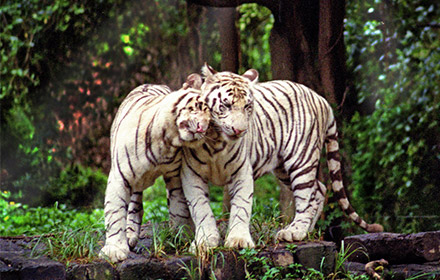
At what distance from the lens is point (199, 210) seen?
156 inches

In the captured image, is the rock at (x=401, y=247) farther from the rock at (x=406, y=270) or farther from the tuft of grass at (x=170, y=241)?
the tuft of grass at (x=170, y=241)

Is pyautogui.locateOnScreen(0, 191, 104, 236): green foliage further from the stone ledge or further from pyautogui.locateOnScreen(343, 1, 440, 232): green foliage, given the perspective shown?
pyautogui.locateOnScreen(343, 1, 440, 232): green foliage

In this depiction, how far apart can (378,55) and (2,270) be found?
544cm

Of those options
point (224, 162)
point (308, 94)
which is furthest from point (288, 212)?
point (224, 162)

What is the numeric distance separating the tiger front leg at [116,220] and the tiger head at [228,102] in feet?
2.45

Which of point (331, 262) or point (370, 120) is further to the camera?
point (370, 120)

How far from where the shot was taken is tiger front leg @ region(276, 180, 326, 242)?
4.28m

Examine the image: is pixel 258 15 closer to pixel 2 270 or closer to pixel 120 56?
pixel 120 56

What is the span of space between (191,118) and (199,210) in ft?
2.15

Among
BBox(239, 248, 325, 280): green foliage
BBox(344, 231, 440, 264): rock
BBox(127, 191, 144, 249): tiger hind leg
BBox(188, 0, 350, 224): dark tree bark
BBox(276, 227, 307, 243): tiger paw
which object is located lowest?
BBox(344, 231, 440, 264): rock

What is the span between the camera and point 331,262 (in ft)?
13.9

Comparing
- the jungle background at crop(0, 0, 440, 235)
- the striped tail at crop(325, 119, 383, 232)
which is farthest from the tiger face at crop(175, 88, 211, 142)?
the jungle background at crop(0, 0, 440, 235)

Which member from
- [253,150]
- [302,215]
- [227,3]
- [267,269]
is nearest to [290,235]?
[302,215]

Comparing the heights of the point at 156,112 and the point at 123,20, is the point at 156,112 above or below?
below
